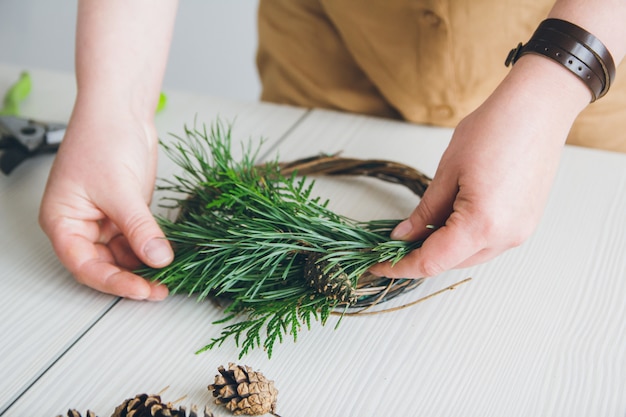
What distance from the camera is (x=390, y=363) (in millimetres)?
598

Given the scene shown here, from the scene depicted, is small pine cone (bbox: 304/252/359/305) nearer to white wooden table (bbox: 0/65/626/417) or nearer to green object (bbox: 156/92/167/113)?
white wooden table (bbox: 0/65/626/417)

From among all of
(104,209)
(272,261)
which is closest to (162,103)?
(104,209)

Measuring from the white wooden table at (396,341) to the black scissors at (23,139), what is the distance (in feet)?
0.38

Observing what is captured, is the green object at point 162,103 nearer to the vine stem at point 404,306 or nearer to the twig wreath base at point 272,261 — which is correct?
the twig wreath base at point 272,261

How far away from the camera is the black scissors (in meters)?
0.90

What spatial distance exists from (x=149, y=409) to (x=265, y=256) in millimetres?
175

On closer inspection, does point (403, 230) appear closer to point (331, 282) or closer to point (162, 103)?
point (331, 282)

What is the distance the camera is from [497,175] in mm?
589

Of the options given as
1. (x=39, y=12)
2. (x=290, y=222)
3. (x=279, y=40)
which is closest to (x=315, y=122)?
(x=279, y=40)

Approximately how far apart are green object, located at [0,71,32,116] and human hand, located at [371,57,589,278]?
0.69 metres

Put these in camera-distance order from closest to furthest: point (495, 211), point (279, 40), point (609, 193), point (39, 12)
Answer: point (495, 211), point (609, 193), point (279, 40), point (39, 12)

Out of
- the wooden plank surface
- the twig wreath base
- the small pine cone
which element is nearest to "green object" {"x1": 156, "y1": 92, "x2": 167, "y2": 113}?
the wooden plank surface

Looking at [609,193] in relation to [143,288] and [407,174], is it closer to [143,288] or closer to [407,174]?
[407,174]

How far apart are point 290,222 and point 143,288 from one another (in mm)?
154
